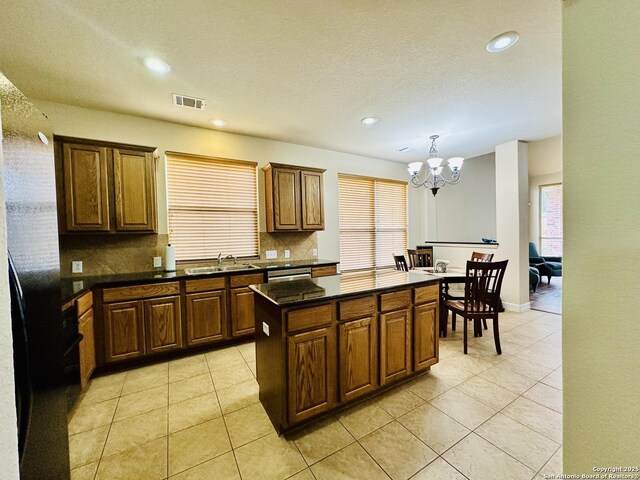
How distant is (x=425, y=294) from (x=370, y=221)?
2977 millimetres

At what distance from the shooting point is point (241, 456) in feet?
5.26

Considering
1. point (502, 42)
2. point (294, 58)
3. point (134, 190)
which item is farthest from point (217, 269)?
point (502, 42)

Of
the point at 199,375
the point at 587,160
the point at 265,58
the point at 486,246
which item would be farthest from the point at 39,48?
the point at 486,246

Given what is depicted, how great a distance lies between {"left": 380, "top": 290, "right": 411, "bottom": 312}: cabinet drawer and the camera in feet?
6.75

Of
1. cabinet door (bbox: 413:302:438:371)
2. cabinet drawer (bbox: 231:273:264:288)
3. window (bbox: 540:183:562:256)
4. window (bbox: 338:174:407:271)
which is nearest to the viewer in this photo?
cabinet door (bbox: 413:302:438:371)

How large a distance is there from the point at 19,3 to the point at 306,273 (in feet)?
10.8

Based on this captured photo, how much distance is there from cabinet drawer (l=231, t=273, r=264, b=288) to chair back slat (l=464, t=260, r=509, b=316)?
2494mm

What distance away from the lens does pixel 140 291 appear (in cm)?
268

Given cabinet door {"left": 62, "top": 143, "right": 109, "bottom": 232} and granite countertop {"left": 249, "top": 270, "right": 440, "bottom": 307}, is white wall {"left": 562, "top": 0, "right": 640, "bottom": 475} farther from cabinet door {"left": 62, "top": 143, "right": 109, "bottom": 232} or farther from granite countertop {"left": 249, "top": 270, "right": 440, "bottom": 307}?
cabinet door {"left": 62, "top": 143, "right": 109, "bottom": 232}

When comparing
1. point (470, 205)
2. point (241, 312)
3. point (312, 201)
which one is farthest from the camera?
point (470, 205)

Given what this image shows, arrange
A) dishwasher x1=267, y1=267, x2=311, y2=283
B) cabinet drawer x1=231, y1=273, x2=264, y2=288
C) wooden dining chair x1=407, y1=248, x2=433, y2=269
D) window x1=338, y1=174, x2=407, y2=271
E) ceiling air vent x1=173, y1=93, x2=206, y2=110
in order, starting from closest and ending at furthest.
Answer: ceiling air vent x1=173, y1=93, x2=206, y2=110, cabinet drawer x1=231, y1=273, x2=264, y2=288, dishwasher x1=267, y1=267, x2=311, y2=283, wooden dining chair x1=407, y1=248, x2=433, y2=269, window x1=338, y1=174, x2=407, y2=271

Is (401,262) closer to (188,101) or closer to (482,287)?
(482,287)

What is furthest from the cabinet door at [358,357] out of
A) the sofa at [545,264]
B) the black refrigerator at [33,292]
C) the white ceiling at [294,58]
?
the sofa at [545,264]

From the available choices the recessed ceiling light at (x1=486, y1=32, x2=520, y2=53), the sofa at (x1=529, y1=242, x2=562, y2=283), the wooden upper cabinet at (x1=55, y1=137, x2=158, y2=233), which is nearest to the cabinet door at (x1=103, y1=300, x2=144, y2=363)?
the wooden upper cabinet at (x1=55, y1=137, x2=158, y2=233)
